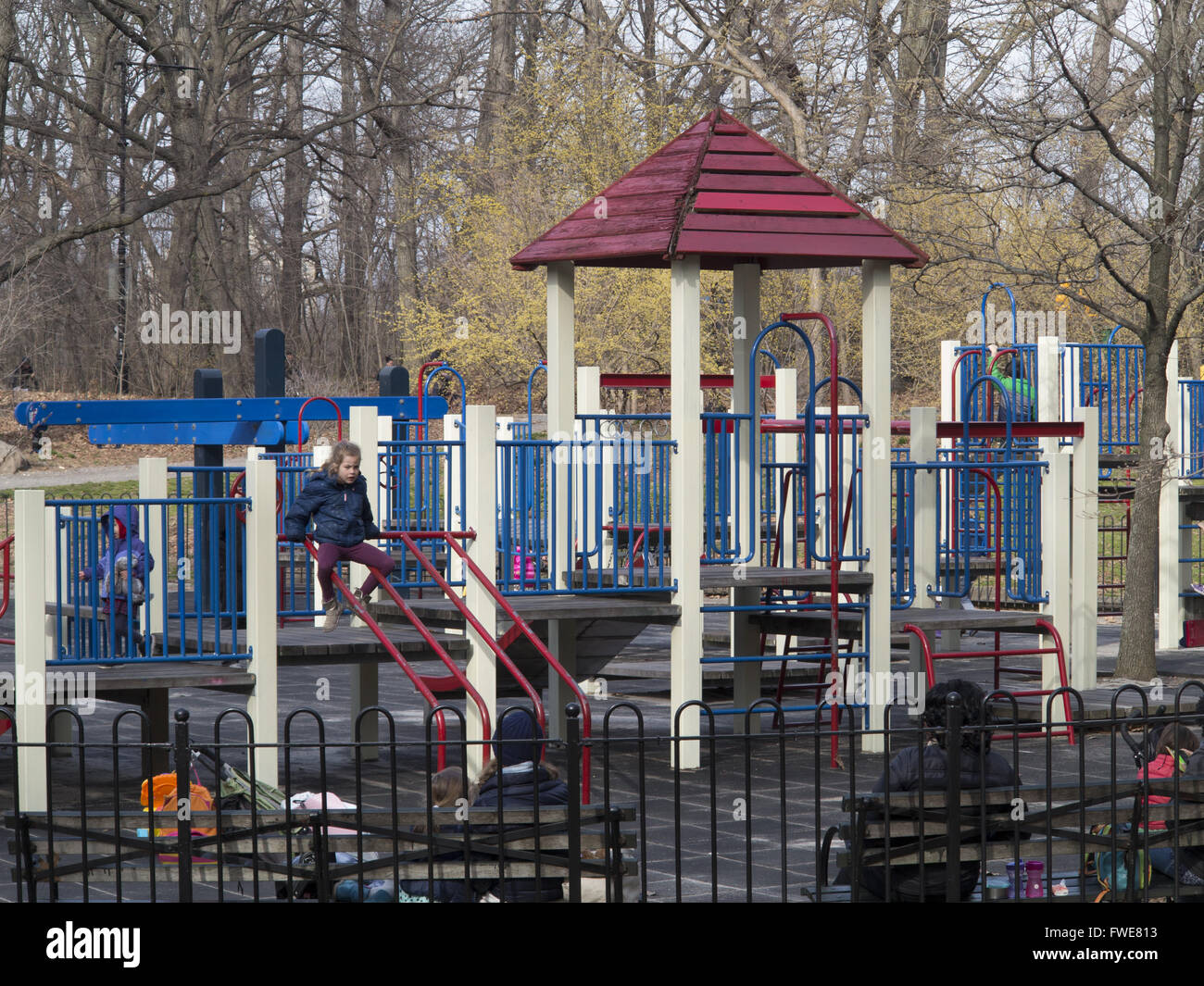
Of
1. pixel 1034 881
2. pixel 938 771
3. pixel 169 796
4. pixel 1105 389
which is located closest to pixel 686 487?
pixel 169 796

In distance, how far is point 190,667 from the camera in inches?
376

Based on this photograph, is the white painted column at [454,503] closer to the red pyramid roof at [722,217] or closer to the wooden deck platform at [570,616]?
the wooden deck platform at [570,616]

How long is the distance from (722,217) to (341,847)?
574 centimetres

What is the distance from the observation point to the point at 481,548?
33.5 ft

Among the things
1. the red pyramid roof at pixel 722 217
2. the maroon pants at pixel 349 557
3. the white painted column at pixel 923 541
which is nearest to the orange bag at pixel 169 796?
the maroon pants at pixel 349 557

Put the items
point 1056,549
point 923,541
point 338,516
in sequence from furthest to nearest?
1. point 923,541
2. point 1056,549
3. point 338,516

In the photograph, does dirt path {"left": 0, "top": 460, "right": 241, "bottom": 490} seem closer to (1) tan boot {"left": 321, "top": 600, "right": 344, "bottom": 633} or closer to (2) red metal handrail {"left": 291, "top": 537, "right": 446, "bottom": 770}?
(1) tan boot {"left": 321, "top": 600, "right": 344, "bottom": 633}

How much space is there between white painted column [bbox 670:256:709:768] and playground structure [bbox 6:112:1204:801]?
17 millimetres

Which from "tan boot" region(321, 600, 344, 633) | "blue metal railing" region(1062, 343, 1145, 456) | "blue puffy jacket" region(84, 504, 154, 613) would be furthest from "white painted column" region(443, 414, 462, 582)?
"blue metal railing" region(1062, 343, 1145, 456)

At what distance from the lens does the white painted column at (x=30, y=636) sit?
895 cm

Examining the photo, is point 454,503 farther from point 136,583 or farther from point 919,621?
point 919,621

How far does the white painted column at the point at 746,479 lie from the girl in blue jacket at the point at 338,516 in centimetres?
268

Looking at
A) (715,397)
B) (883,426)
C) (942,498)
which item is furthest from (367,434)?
(715,397)

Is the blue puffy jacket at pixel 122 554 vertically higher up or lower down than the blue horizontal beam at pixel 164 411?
lower down
